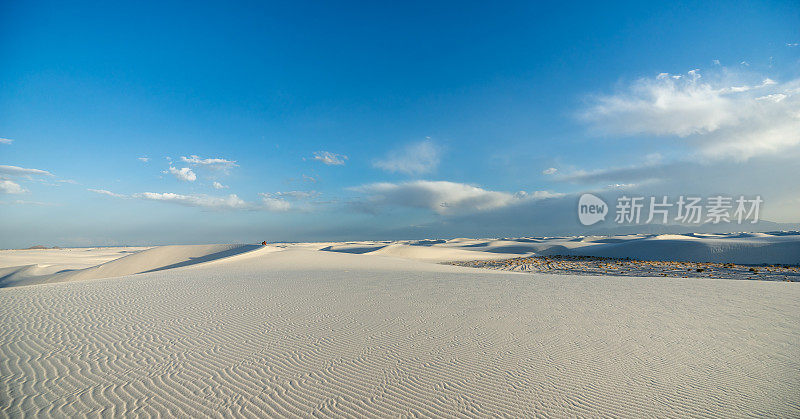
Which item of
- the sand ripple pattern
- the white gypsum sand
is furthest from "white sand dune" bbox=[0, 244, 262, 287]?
the sand ripple pattern

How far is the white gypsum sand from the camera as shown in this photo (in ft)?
10.5

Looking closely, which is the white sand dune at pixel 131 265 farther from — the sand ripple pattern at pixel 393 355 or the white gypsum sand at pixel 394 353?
the sand ripple pattern at pixel 393 355

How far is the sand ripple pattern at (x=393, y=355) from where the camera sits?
10.5 feet

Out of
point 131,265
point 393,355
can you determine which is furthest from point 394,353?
point 131,265

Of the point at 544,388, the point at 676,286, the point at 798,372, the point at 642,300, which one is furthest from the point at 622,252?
the point at 544,388

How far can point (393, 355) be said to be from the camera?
4.32 metres

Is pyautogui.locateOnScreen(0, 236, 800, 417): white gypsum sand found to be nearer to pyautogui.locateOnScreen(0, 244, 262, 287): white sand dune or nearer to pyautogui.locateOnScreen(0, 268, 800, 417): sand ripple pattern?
pyautogui.locateOnScreen(0, 268, 800, 417): sand ripple pattern

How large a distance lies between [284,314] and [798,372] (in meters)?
7.12

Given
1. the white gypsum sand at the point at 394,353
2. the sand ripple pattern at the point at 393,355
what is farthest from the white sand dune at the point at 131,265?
the sand ripple pattern at the point at 393,355

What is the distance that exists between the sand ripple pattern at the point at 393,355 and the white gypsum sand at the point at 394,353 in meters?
0.02

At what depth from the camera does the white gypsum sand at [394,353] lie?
3.21 metres

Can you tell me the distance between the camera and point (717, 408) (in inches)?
127

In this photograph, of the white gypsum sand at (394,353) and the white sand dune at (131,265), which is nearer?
the white gypsum sand at (394,353)

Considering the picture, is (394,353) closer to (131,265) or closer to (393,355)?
(393,355)
